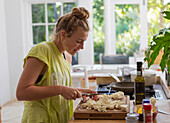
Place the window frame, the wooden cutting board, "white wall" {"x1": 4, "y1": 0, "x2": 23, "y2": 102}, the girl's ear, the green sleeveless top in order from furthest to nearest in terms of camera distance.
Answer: the window frame < "white wall" {"x1": 4, "y1": 0, "x2": 23, "y2": 102} < the girl's ear < the green sleeveless top < the wooden cutting board

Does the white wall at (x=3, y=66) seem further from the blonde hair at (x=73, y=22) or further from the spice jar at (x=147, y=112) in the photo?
the spice jar at (x=147, y=112)

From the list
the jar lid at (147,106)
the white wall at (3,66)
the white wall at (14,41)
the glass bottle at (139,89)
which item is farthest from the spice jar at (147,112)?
the white wall at (14,41)

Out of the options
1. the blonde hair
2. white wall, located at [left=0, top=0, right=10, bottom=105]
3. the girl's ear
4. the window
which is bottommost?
white wall, located at [left=0, top=0, right=10, bottom=105]

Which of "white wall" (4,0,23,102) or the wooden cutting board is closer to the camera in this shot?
the wooden cutting board

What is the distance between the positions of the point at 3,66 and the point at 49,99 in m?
4.20

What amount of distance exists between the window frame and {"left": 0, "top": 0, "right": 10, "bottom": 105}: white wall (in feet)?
7.49

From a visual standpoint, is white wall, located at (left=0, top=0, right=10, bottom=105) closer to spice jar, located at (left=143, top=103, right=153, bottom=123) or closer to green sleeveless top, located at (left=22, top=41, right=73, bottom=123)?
green sleeveless top, located at (left=22, top=41, right=73, bottom=123)

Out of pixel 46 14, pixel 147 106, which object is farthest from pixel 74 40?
pixel 46 14

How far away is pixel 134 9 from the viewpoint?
6.24 m

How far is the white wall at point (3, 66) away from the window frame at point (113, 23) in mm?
2282

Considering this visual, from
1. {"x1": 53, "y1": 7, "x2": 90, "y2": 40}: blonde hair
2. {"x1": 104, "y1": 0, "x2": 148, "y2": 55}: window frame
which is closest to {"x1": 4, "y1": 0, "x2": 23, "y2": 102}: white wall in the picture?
{"x1": 104, "y1": 0, "x2": 148, "y2": 55}: window frame

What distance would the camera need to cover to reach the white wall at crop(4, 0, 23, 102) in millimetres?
5914

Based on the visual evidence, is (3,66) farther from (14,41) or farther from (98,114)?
(98,114)

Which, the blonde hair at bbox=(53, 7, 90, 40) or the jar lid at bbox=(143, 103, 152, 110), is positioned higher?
the blonde hair at bbox=(53, 7, 90, 40)
